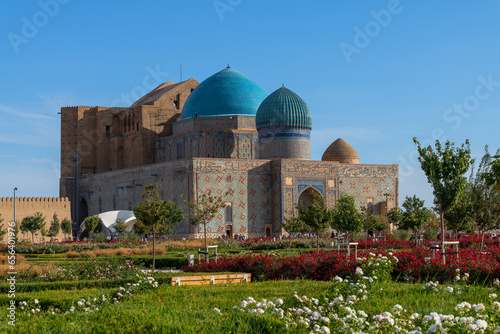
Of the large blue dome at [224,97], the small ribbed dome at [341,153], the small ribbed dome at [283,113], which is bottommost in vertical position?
the small ribbed dome at [341,153]

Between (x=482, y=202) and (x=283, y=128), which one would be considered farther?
(x=283, y=128)

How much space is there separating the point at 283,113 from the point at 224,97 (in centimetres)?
472

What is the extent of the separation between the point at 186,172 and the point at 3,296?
25.4 meters

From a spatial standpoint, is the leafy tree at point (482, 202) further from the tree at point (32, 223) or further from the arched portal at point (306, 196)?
the tree at point (32, 223)

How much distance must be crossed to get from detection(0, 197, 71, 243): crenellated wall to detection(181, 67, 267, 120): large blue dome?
357 inches

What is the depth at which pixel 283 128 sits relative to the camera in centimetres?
3800

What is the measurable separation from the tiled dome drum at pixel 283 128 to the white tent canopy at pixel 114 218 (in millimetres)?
8034

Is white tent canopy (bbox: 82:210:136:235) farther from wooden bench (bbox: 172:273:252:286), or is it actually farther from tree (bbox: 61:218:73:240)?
wooden bench (bbox: 172:273:252:286)

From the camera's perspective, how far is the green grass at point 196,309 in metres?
5.76

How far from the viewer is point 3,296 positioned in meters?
9.40

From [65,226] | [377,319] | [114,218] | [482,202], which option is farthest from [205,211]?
[377,319]

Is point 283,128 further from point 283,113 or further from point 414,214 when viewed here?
point 414,214

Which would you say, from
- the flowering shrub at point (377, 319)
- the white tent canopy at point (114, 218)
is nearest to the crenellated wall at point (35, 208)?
the white tent canopy at point (114, 218)

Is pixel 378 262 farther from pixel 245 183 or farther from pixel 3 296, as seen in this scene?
pixel 245 183
